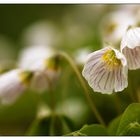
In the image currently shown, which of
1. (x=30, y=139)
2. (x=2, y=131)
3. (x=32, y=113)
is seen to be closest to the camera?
(x=30, y=139)

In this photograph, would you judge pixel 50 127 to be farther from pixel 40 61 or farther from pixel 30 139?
pixel 40 61

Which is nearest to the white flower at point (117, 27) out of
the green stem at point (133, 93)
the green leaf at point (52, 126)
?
the green stem at point (133, 93)

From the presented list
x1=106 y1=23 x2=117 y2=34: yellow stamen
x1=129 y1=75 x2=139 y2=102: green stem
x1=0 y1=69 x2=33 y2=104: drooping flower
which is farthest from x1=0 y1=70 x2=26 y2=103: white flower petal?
x1=106 y1=23 x2=117 y2=34: yellow stamen

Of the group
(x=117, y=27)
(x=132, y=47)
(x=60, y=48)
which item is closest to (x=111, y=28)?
(x=117, y=27)

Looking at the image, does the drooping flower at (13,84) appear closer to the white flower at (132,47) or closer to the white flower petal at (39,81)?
the white flower petal at (39,81)

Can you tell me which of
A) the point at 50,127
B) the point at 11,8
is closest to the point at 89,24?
the point at 11,8

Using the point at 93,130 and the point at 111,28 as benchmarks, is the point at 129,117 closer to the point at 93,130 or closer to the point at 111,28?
the point at 93,130
